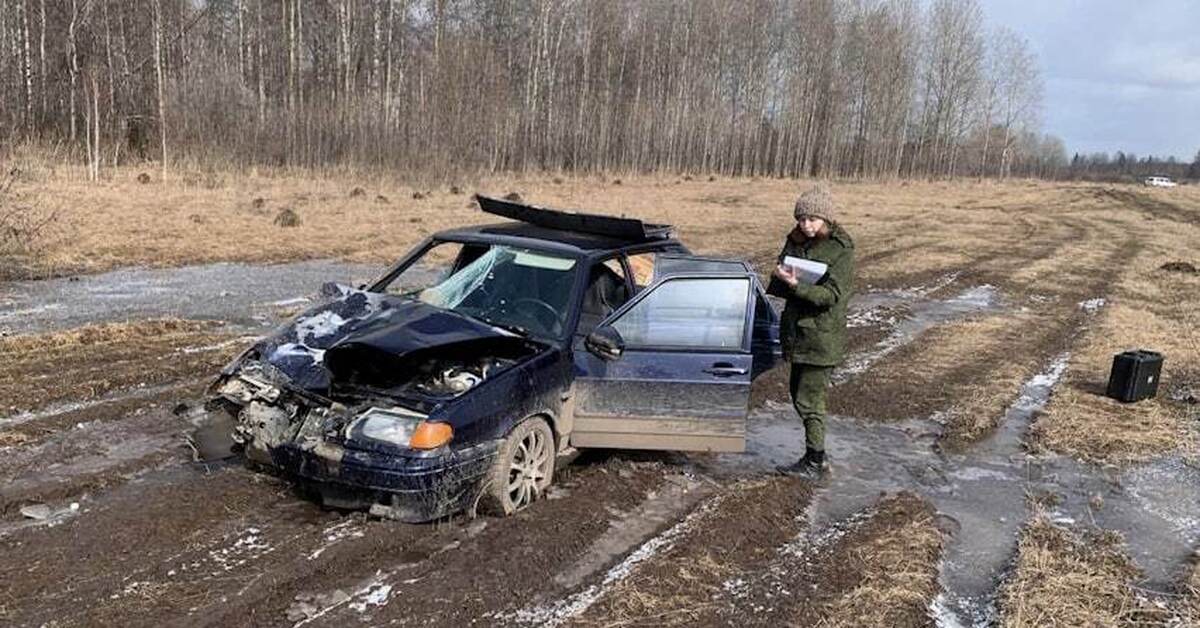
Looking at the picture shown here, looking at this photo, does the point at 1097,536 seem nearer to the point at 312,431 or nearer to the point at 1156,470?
the point at 1156,470

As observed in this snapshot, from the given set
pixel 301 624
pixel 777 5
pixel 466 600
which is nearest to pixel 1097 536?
pixel 466 600

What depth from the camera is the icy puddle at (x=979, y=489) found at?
15.4 ft

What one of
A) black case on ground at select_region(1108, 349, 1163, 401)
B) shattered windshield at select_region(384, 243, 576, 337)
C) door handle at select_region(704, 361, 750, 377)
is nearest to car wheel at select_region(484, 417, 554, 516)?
shattered windshield at select_region(384, 243, 576, 337)

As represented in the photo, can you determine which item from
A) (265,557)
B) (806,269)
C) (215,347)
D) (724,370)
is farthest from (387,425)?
(215,347)

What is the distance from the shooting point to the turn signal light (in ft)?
13.5

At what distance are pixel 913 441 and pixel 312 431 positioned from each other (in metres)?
4.76

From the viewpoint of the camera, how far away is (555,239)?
579 centimetres

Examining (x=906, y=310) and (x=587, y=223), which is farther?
(x=906, y=310)

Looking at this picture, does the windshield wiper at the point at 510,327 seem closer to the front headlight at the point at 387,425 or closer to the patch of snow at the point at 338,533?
the front headlight at the point at 387,425

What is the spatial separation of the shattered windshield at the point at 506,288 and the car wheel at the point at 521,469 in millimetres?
648

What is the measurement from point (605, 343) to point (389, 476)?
144cm

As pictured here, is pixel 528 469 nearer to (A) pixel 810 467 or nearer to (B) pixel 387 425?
(B) pixel 387 425

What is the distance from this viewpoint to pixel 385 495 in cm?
422

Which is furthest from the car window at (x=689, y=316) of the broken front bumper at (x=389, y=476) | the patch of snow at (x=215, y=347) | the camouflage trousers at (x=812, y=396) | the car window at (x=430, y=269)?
the patch of snow at (x=215, y=347)
